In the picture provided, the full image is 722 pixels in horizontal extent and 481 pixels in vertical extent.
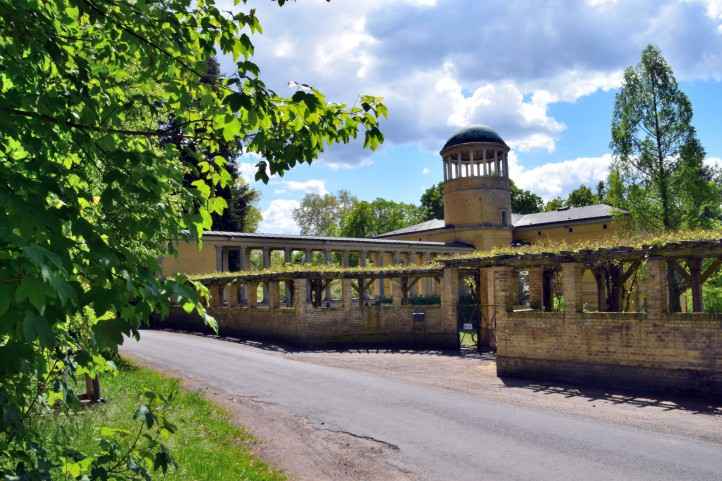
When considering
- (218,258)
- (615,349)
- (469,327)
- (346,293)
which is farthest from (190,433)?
(218,258)

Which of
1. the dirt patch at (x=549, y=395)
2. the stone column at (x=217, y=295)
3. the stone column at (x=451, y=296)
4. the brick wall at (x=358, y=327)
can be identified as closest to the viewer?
the dirt patch at (x=549, y=395)

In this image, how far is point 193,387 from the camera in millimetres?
13781

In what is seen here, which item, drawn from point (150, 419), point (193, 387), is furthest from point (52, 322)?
point (193, 387)

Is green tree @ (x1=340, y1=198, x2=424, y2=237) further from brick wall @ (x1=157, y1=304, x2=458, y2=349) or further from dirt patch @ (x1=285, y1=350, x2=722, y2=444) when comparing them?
dirt patch @ (x1=285, y1=350, x2=722, y2=444)

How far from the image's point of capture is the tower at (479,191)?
50969 millimetres

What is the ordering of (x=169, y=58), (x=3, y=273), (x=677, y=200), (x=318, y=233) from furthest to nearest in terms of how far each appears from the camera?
(x=318, y=233) → (x=677, y=200) → (x=169, y=58) → (x=3, y=273)

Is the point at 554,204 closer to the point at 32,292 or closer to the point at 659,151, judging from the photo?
the point at 659,151

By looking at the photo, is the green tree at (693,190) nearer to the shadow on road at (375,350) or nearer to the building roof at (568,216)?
the shadow on road at (375,350)

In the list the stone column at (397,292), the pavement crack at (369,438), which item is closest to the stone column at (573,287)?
the pavement crack at (369,438)

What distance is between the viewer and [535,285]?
64.3ft

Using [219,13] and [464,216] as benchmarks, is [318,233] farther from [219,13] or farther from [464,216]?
[219,13]

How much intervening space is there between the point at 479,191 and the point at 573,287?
1473 inches

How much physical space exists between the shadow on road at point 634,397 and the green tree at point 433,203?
68.6m

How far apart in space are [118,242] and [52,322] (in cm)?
119
